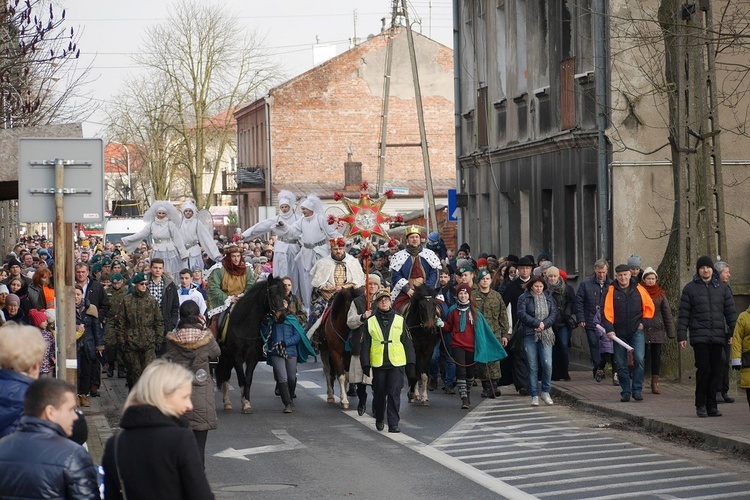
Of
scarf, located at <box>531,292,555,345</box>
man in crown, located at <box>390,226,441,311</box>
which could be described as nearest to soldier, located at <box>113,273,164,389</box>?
man in crown, located at <box>390,226,441,311</box>

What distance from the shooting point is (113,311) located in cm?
1767

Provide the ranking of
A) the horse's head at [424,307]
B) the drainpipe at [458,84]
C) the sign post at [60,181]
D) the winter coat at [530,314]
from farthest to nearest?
the drainpipe at [458,84]
the winter coat at [530,314]
the horse's head at [424,307]
the sign post at [60,181]

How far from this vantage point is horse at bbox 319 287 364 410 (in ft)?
57.6

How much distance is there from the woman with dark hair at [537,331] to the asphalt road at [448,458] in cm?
38

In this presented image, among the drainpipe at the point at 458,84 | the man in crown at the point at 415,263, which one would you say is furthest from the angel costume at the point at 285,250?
the drainpipe at the point at 458,84

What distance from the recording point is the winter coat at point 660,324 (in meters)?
17.9

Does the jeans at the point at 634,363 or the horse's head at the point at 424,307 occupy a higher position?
the horse's head at the point at 424,307

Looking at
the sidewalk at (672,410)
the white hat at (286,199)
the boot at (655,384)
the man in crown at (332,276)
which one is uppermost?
the white hat at (286,199)

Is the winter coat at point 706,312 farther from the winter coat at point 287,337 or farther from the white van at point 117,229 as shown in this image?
the white van at point 117,229

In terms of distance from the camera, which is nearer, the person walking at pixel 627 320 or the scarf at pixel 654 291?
the person walking at pixel 627 320

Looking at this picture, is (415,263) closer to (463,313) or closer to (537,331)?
(463,313)

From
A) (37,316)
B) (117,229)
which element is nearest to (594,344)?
(37,316)

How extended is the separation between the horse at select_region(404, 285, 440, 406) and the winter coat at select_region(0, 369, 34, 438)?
10698mm

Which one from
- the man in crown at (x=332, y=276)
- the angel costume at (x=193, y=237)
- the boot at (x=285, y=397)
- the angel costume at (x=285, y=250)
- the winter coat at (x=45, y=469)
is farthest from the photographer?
the angel costume at (x=285, y=250)
